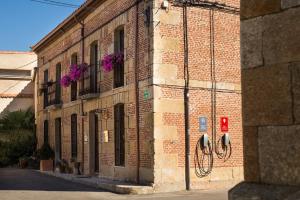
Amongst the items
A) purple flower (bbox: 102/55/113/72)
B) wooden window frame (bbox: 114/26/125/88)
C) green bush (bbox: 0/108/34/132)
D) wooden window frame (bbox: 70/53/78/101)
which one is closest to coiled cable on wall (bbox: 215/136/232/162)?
wooden window frame (bbox: 114/26/125/88)

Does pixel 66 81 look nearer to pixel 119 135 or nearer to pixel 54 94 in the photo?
pixel 54 94

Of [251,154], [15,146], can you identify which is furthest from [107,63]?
[251,154]

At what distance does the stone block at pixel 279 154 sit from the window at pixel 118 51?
1433cm

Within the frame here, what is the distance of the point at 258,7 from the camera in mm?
2756

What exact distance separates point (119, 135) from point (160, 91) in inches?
123

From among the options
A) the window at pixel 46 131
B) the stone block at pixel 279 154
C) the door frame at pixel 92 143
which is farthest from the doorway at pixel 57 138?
the stone block at pixel 279 154

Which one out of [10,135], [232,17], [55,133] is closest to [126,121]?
[232,17]

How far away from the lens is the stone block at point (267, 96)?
255 centimetres

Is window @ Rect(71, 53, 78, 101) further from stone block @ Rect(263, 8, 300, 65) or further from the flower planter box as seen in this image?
stone block @ Rect(263, 8, 300, 65)

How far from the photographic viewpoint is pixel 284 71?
2566 millimetres

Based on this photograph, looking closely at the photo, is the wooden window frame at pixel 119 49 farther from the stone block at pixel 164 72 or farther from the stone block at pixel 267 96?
the stone block at pixel 267 96

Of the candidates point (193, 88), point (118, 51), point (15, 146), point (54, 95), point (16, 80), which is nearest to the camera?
point (193, 88)

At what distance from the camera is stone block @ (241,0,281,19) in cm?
267

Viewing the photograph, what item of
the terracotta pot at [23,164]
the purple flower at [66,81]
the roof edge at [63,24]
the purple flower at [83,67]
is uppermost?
the roof edge at [63,24]
